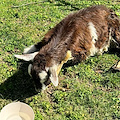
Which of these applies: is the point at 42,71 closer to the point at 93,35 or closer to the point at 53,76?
the point at 53,76

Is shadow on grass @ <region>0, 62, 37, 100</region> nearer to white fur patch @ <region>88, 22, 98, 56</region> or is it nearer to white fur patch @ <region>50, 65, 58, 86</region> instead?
white fur patch @ <region>50, 65, 58, 86</region>

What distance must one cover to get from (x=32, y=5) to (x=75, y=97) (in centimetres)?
379

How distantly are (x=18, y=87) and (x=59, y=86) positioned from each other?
3.08 feet

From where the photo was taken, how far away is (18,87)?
532 centimetres

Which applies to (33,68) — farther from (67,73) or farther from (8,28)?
(8,28)

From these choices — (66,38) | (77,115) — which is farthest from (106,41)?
(77,115)

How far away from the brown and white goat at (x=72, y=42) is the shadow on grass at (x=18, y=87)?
428mm

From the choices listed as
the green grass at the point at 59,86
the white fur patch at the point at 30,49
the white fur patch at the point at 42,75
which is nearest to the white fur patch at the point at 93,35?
the green grass at the point at 59,86

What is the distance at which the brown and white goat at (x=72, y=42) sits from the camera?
191 inches

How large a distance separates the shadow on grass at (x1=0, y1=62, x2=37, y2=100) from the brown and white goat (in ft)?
1.40

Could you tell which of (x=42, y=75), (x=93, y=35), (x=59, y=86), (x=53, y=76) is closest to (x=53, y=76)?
(x=53, y=76)

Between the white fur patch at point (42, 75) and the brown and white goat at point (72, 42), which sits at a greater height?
the brown and white goat at point (72, 42)

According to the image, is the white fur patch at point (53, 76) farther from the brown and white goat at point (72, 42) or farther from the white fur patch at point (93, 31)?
the white fur patch at point (93, 31)

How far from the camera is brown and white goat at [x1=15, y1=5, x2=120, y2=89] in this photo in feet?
16.0
